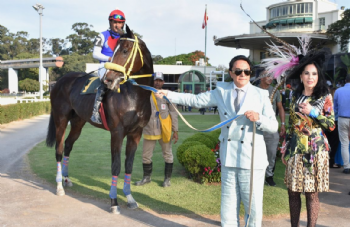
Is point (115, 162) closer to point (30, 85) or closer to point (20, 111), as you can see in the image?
point (20, 111)

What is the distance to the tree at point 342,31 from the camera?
113 feet

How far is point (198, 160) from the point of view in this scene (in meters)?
5.71

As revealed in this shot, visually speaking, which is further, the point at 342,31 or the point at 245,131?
the point at 342,31

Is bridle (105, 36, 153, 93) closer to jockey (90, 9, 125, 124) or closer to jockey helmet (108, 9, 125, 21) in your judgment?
jockey (90, 9, 125, 124)

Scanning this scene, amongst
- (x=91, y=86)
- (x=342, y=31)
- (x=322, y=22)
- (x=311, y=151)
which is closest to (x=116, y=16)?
(x=91, y=86)

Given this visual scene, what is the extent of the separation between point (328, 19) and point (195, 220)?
55337mm

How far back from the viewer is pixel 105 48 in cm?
505

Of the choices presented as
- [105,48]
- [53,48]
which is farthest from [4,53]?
[105,48]

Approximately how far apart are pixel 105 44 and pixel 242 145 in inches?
118

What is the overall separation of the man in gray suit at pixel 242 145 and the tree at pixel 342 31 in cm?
3662

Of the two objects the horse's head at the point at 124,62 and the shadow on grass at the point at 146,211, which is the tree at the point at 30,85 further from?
the horse's head at the point at 124,62

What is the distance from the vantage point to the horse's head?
3.99 meters

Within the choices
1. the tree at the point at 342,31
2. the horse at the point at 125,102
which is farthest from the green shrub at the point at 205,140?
the tree at the point at 342,31

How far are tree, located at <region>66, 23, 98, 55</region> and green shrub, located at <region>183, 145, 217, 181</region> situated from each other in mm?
93175
